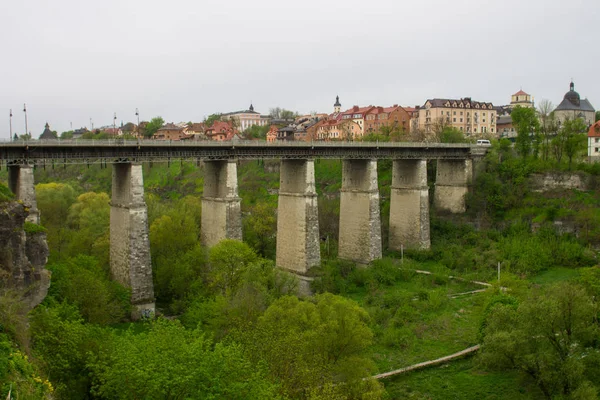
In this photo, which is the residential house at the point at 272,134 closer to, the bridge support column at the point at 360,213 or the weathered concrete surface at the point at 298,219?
the bridge support column at the point at 360,213

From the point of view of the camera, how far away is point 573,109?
10288 cm

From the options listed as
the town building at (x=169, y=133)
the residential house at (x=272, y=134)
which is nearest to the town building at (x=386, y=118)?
the residential house at (x=272, y=134)

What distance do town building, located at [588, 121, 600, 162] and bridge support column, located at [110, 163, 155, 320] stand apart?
51.1m

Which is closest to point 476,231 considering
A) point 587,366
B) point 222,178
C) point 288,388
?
point 222,178

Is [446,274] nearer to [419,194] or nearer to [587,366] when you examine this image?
[419,194]

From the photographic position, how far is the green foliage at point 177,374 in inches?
671

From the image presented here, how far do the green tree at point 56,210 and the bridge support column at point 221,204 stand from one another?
12.2 m

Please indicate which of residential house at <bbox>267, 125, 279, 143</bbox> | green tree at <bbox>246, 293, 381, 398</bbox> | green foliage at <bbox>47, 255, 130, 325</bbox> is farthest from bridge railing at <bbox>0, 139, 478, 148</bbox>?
residential house at <bbox>267, 125, 279, 143</bbox>

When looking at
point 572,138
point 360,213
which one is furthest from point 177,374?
point 572,138

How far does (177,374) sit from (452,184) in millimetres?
51112

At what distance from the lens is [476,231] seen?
60031 millimetres

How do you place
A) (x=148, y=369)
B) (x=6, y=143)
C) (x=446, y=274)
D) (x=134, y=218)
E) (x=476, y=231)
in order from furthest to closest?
(x=476, y=231), (x=446, y=274), (x=134, y=218), (x=6, y=143), (x=148, y=369)

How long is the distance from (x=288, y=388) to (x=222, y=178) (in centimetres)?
2379

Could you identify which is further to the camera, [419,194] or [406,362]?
[419,194]
